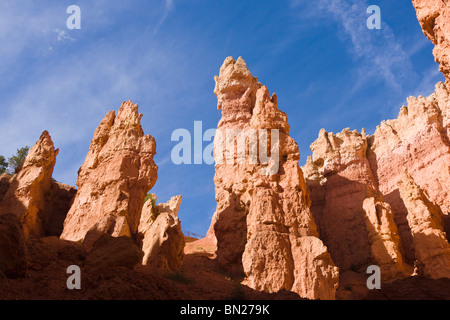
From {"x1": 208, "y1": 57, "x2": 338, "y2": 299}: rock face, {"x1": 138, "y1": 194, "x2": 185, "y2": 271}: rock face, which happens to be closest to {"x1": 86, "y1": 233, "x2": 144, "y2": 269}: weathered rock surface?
{"x1": 138, "y1": 194, "x2": 185, "y2": 271}: rock face

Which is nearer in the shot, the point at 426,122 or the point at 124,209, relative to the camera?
the point at 124,209

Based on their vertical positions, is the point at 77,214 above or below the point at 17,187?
below

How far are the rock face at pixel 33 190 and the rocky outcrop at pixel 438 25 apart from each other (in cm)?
2328

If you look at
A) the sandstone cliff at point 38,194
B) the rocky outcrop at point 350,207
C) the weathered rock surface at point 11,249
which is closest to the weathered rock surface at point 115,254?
the weathered rock surface at point 11,249

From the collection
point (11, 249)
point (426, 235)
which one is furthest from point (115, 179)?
point (426, 235)

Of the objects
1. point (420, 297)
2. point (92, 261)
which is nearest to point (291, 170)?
point (92, 261)

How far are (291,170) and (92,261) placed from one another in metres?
16.9

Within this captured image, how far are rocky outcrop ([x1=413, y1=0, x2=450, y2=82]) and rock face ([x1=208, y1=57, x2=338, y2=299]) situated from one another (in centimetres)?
1248

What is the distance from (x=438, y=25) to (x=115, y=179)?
1967 centimetres

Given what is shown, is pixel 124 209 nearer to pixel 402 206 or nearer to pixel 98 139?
pixel 98 139

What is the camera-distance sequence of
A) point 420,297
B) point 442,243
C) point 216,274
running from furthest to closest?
point 442,243 < point 216,274 < point 420,297

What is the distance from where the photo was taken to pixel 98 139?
28.7 m

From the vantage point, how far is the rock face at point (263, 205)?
2092cm
